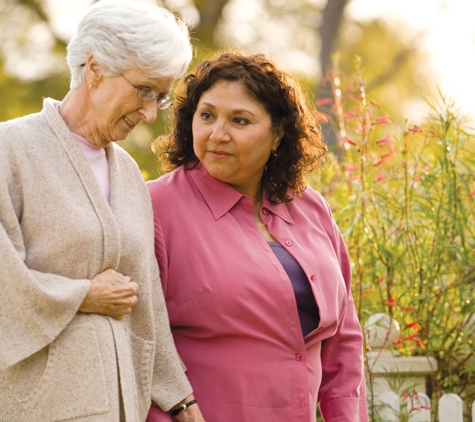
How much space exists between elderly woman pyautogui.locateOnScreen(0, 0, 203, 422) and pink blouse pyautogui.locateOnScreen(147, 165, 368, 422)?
0.12m

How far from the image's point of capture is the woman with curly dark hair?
268 centimetres

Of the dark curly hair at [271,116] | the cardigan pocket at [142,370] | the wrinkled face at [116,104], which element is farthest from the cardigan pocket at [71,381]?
the dark curly hair at [271,116]

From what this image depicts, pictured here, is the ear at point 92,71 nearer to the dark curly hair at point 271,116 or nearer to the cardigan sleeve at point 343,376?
the dark curly hair at point 271,116

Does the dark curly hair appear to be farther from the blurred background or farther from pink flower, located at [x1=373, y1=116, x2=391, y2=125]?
the blurred background

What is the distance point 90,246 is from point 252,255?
66cm

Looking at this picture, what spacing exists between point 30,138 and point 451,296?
230 cm

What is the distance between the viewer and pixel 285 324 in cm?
274

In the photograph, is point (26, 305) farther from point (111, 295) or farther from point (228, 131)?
point (228, 131)

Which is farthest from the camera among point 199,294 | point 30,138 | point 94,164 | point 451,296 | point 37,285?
point 451,296

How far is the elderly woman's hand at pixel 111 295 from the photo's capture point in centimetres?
228

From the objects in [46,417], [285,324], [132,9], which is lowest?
[46,417]

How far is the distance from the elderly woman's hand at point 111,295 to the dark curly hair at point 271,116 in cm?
71

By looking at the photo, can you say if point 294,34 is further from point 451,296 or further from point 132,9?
point 132,9

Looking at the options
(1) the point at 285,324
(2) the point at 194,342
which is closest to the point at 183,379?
(2) the point at 194,342
